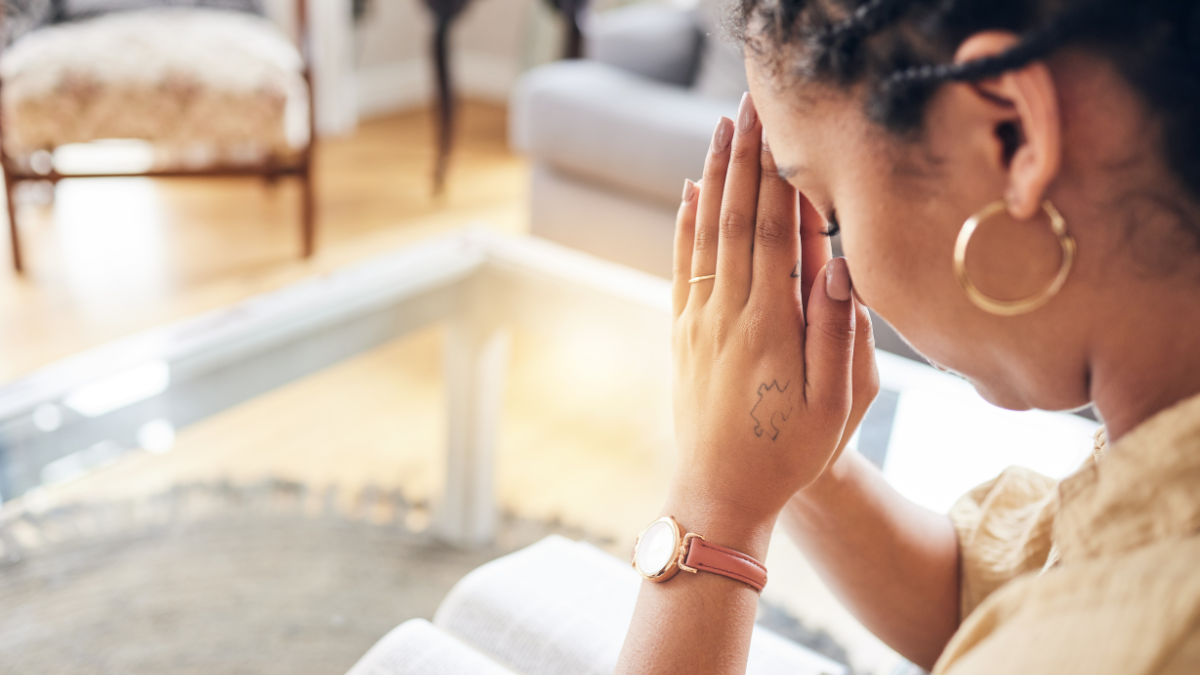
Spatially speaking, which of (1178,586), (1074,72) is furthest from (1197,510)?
(1074,72)

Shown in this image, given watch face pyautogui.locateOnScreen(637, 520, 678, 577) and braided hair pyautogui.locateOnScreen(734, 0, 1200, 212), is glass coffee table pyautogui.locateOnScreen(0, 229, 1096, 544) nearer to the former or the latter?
watch face pyautogui.locateOnScreen(637, 520, 678, 577)

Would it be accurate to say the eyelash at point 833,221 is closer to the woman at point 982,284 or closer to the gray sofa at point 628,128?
the woman at point 982,284

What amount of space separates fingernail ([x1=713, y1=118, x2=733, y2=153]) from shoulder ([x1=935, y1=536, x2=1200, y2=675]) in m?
0.29

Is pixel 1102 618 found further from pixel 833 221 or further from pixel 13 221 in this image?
pixel 13 221

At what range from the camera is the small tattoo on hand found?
0.52 metres

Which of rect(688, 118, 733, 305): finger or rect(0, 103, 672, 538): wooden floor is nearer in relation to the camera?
rect(688, 118, 733, 305): finger

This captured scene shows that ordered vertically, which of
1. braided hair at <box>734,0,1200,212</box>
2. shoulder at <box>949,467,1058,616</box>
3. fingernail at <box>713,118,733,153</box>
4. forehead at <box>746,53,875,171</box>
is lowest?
shoulder at <box>949,467,1058,616</box>

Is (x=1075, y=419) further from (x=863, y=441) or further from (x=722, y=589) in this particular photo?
(x=722, y=589)

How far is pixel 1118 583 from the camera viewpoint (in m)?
0.34

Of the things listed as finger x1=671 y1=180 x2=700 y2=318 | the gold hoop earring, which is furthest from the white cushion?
the gold hoop earring

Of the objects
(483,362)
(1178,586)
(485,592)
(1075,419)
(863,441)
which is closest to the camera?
(1178,586)

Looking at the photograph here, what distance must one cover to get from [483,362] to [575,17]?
1.93 m

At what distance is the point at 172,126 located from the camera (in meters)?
2.19

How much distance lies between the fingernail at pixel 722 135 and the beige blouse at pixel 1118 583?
0.85ft
